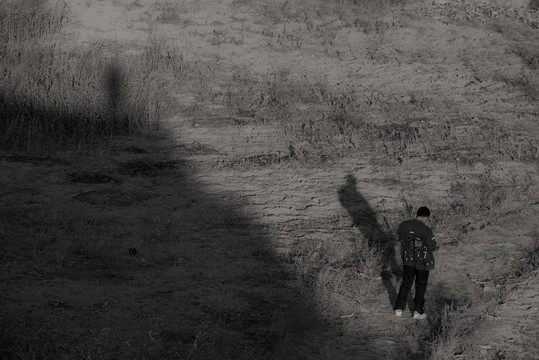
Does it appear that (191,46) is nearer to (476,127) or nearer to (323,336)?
(476,127)

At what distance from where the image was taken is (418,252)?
23.1 ft

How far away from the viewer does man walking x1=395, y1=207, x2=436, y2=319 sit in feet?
23.0

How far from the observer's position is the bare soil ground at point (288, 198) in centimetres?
688

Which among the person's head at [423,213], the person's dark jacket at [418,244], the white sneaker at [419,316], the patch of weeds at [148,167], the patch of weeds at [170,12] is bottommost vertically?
the white sneaker at [419,316]

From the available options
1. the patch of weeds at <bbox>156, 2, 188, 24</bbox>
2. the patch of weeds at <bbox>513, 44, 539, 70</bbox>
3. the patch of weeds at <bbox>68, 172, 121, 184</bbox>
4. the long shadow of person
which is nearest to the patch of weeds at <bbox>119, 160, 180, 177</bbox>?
the patch of weeds at <bbox>68, 172, 121, 184</bbox>

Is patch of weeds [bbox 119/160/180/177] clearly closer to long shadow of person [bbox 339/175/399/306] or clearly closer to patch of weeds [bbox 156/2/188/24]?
long shadow of person [bbox 339/175/399/306]

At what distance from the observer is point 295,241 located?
29.2 feet

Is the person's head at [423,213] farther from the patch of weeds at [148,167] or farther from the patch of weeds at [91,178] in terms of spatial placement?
the patch of weeds at [91,178]

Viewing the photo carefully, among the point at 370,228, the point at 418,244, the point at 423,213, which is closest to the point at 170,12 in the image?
the point at 370,228

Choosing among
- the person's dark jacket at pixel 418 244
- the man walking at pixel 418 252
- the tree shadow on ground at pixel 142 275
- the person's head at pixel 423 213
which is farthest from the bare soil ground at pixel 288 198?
the person's head at pixel 423 213

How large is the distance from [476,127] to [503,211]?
2988mm

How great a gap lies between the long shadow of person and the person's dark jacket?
810mm

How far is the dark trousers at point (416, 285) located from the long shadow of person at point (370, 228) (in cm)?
40

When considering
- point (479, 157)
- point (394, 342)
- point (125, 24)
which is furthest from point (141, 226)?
point (125, 24)
